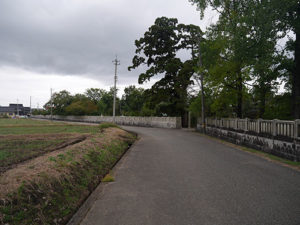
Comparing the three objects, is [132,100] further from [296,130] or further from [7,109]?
[7,109]

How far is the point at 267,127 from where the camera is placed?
33.3 ft

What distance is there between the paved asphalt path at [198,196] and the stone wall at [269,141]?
1457 mm

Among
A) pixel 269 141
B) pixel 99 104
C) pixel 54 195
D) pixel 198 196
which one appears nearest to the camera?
pixel 54 195

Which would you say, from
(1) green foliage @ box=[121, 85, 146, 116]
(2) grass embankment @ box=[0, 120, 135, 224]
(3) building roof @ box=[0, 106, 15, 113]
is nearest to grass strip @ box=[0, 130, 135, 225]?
(2) grass embankment @ box=[0, 120, 135, 224]

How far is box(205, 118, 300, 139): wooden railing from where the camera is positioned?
8.10m

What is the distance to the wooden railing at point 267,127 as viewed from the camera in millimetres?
8102

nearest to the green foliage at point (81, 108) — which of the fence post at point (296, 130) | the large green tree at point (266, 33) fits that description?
the large green tree at point (266, 33)

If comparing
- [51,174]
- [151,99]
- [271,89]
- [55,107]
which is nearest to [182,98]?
[151,99]

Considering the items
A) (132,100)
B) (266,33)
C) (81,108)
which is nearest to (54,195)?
(266,33)

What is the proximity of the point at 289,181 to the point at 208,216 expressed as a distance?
3429 mm

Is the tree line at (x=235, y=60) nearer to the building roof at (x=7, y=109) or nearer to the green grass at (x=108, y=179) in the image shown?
the green grass at (x=108, y=179)

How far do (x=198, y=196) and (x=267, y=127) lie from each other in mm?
7660

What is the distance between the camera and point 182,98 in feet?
99.9

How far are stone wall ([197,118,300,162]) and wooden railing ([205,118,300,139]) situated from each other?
0.15 ft
